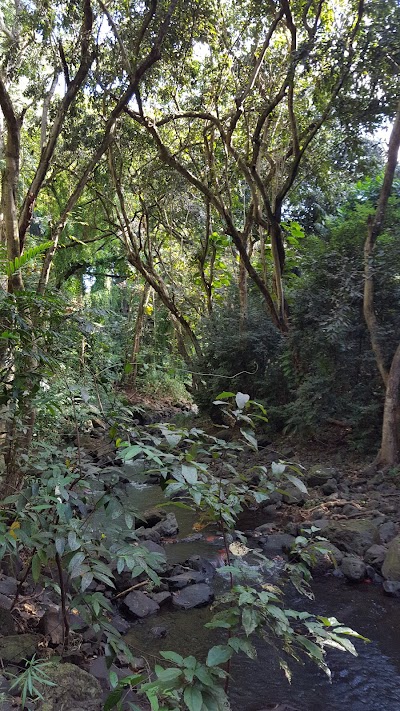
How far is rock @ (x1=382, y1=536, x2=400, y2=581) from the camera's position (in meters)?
5.45

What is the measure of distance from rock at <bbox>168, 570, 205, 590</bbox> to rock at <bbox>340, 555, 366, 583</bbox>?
1451mm

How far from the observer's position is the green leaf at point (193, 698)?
5.20ft

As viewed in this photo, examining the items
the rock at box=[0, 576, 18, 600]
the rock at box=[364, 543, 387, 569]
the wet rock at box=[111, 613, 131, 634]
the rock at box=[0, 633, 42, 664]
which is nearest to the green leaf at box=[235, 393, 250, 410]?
the rock at box=[0, 633, 42, 664]

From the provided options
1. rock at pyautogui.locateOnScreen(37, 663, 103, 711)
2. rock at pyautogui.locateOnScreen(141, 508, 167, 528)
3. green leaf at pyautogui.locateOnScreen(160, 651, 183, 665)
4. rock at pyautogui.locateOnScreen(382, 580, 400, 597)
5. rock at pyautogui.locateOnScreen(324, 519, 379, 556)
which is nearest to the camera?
green leaf at pyautogui.locateOnScreen(160, 651, 183, 665)

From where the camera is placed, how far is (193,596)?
16.9 feet

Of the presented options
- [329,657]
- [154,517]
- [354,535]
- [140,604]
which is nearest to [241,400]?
[329,657]

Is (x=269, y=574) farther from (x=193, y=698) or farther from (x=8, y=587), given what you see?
(x=193, y=698)

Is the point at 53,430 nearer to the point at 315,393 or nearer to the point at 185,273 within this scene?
the point at 315,393

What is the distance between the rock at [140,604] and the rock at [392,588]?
2171 mm

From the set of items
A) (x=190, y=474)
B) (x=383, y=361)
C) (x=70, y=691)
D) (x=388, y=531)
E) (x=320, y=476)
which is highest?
(x=383, y=361)

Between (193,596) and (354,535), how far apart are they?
2.10 metres

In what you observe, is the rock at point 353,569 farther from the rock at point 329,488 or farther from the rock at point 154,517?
the rock at point 154,517

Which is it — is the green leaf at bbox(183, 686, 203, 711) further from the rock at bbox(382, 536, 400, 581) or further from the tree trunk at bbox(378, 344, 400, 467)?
the tree trunk at bbox(378, 344, 400, 467)

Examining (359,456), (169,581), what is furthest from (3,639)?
(359,456)
